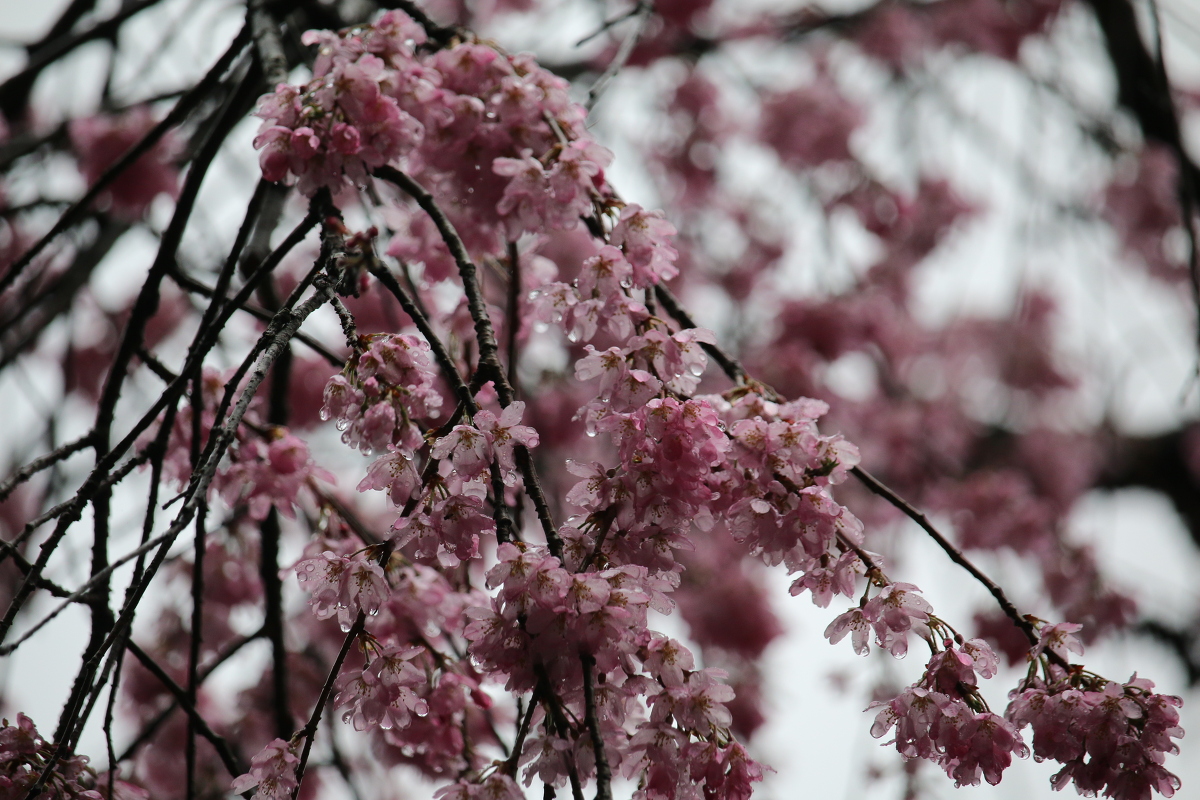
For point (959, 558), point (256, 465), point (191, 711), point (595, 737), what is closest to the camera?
point (595, 737)

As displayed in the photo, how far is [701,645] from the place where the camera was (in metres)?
3.22

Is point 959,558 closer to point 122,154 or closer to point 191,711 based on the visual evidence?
point 191,711

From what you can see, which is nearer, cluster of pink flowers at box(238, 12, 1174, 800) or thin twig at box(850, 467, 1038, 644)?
cluster of pink flowers at box(238, 12, 1174, 800)

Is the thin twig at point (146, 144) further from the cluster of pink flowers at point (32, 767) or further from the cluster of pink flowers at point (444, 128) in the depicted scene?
the cluster of pink flowers at point (32, 767)

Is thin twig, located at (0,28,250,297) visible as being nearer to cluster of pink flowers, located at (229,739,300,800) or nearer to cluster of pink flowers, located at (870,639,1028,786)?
cluster of pink flowers, located at (229,739,300,800)

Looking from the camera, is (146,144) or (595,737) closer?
(595,737)

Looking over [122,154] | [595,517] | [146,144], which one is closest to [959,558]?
[595,517]

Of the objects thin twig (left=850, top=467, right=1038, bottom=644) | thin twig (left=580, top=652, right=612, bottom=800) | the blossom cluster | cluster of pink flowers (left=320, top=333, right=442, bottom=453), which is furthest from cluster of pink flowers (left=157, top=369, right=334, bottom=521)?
the blossom cluster

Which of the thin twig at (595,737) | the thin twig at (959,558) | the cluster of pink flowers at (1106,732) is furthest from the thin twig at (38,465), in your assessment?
the cluster of pink flowers at (1106,732)

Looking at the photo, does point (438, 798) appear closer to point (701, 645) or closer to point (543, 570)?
point (543, 570)

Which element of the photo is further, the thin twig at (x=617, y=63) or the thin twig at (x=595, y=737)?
the thin twig at (x=617, y=63)

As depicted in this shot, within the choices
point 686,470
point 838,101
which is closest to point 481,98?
point 686,470

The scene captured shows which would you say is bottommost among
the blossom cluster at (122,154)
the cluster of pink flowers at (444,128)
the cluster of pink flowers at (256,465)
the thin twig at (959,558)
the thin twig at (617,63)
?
the thin twig at (959,558)

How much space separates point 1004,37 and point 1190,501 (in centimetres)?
227
